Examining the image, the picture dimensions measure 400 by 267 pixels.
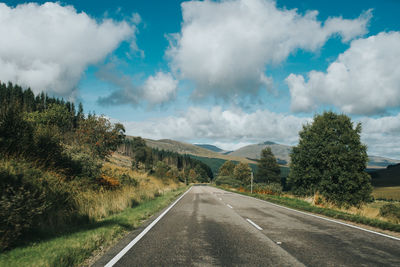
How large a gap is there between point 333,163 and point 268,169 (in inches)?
2060

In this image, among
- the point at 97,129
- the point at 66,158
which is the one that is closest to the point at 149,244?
the point at 66,158

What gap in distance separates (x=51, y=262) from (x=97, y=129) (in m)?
22.8

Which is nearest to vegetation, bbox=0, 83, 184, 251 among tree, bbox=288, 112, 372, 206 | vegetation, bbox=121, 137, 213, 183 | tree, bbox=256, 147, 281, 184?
tree, bbox=288, 112, 372, 206

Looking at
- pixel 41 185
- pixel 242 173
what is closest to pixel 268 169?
pixel 242 173

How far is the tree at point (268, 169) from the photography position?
2992 inches

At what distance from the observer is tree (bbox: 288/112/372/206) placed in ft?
84.5

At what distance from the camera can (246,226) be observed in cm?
852

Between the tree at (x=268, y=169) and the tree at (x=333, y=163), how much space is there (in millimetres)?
48134

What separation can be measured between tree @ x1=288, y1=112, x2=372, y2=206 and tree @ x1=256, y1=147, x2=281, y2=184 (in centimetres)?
4813

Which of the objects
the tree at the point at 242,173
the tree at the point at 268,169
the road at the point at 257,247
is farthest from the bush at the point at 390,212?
the tree at the point at 242,173

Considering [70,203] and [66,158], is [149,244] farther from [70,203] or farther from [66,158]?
[66,158]

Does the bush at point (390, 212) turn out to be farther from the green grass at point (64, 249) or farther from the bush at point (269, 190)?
the bush at point (269, 190)

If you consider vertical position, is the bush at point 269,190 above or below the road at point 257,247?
below

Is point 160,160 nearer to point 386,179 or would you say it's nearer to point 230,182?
point 230,182
